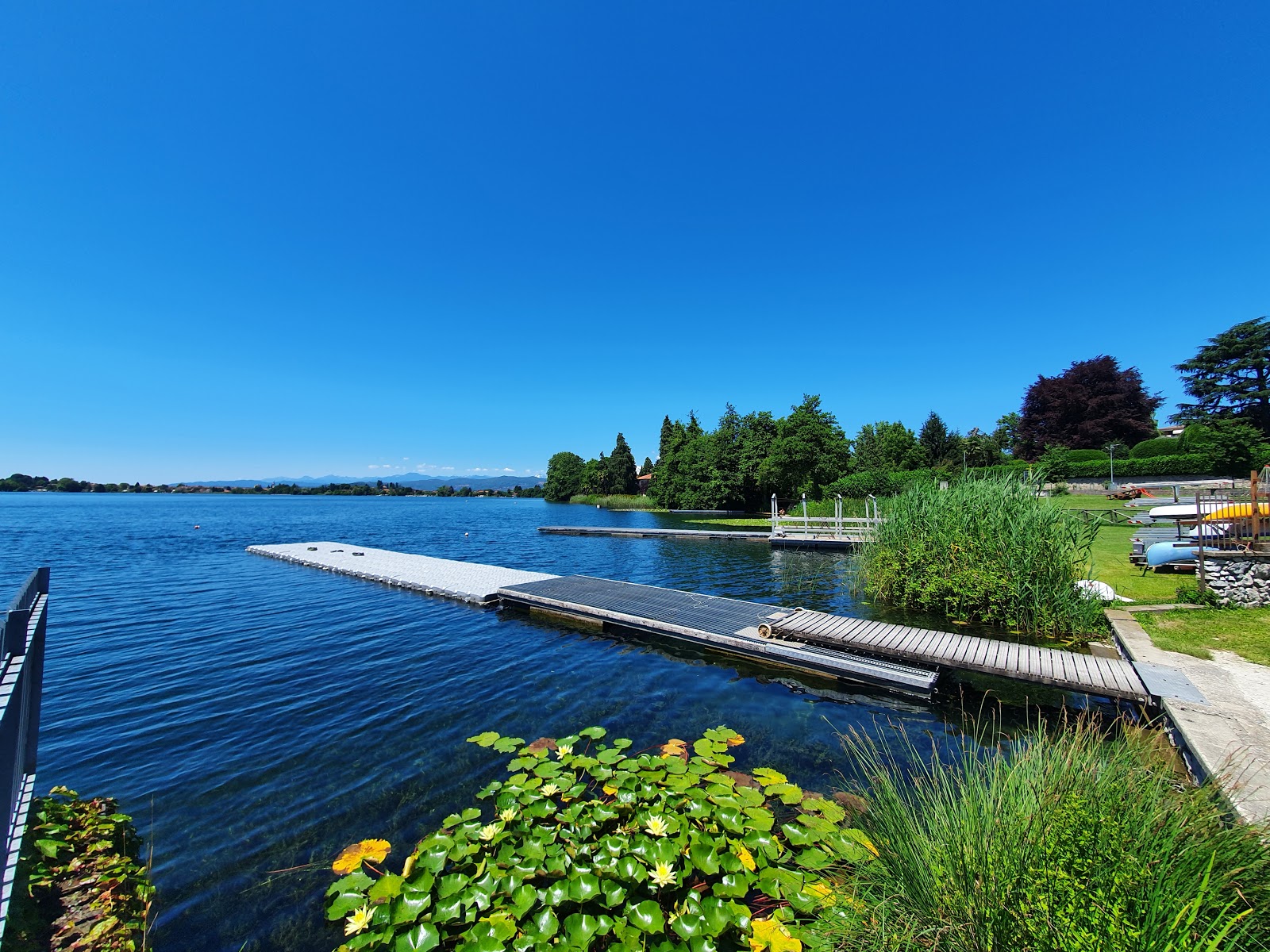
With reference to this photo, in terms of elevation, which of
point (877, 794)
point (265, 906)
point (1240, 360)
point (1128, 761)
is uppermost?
point (1240, 360)

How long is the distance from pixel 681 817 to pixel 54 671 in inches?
385

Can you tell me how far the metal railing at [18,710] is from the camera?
2311 mm

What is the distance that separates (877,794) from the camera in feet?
9.23

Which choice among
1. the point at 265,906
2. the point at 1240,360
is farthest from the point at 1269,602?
the point at 1240,360

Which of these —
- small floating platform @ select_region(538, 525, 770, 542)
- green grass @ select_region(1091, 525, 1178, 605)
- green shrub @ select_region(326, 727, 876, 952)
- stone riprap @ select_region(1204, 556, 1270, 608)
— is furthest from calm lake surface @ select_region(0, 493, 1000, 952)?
small floating platform @ select_region(538, 525, 770, 542)

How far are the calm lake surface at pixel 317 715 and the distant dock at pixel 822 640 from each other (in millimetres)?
351

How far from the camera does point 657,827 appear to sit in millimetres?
2953

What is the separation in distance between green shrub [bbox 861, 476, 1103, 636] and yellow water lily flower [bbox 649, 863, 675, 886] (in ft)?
26.9

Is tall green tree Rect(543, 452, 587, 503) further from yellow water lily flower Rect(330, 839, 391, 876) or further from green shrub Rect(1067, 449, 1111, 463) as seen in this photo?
yellow water lily flower Rect(330, 839, 391, 876)

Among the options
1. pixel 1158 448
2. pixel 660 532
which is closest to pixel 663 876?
pixel 660 532

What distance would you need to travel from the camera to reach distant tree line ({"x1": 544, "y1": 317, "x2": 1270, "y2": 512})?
A: 96.1 ft

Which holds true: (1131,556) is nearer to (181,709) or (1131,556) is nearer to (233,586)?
(181,709)

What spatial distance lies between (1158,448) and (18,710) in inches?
1811

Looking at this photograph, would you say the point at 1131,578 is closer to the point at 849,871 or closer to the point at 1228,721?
the point at 1228,721
